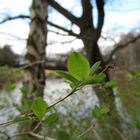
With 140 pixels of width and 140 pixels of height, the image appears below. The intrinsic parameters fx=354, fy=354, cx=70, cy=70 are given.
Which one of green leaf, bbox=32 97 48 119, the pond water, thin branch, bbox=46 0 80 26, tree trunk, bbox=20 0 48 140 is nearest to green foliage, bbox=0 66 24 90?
the pond water

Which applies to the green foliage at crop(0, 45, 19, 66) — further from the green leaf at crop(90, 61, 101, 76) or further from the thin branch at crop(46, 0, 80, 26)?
the green leaf at crop(90, 61, 101, 76)

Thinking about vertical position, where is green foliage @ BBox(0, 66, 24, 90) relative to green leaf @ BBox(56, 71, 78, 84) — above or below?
above

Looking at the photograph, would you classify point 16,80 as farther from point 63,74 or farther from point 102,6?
point 63,74

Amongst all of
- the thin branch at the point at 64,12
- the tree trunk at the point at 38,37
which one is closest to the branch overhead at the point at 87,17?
the thin branch at the point at 64,12

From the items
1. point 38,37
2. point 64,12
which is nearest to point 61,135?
point 38,37

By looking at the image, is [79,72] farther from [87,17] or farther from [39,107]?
[87,17]
